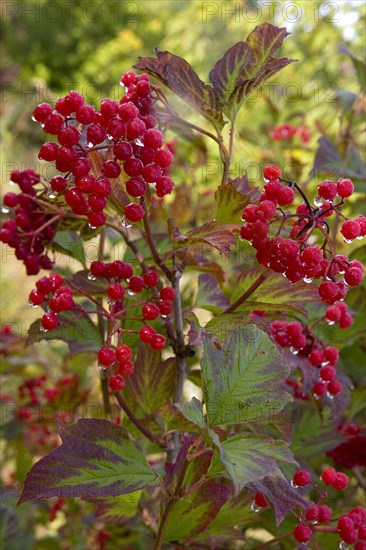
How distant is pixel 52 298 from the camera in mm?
717

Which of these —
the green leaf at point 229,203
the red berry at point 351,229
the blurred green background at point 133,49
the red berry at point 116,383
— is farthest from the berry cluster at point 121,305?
the blurred green background at point 133,49

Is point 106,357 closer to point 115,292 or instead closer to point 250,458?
point 115,292

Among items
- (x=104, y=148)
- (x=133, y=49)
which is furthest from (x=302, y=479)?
(x=133, y=49)

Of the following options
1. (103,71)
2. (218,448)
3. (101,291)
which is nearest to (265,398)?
(218,448)

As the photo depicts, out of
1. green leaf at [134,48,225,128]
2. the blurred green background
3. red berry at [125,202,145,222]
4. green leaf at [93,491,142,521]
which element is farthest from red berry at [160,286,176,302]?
the blurred green background

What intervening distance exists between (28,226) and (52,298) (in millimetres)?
156

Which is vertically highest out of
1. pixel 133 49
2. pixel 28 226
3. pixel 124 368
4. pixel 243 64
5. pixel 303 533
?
pixel 133 49

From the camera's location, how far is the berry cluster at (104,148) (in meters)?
0.64

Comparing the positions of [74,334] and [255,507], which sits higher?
[74,334]

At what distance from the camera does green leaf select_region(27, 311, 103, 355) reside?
0.79m

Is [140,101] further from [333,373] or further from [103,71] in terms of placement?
[103,71]

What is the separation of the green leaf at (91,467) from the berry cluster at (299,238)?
24 cm

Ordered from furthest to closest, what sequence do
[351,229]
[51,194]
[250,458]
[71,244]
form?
1. [71,244]
2. [51,194]
3. [351,229]
4. [250,458]

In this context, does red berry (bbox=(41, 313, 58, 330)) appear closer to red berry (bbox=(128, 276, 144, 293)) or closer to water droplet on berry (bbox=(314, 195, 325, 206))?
red berry (bbox=(128, 276, 144, 293))
